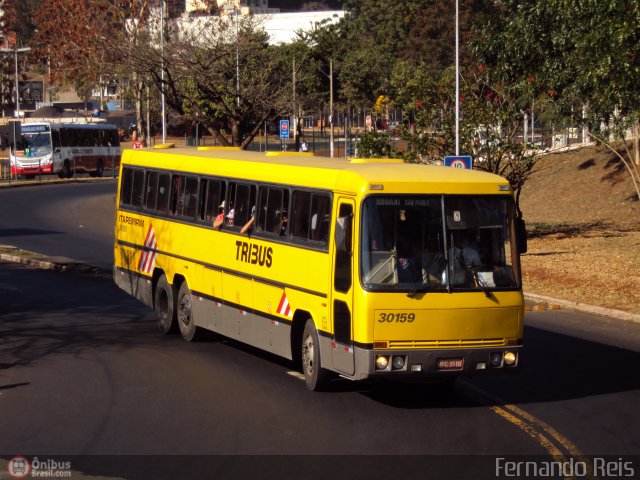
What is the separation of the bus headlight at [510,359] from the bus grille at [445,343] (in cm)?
16

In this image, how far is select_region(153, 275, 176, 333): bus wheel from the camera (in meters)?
17.9

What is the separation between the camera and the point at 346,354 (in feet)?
40.8

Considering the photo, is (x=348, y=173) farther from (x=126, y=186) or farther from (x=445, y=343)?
(x=126, y=186)

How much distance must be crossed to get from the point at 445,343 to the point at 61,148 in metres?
60.3

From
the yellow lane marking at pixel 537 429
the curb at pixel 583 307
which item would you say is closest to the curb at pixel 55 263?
the curb at pixel 583 307

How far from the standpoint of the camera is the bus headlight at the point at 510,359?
12.5 m

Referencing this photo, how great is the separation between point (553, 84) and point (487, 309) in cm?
1705

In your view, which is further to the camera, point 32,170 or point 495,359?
point 32,170

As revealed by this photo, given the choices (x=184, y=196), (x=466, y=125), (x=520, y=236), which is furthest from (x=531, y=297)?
(x=466, y=125)

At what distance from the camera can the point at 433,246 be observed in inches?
487

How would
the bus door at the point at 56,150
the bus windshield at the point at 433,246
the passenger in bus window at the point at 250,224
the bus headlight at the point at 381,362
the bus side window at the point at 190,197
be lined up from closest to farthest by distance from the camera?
the bus headlight at the point at 381,362 → the bus windshield at the point at 433,246 → the passenger in bus window at the point at 250,224 → the bus side window at the point at 190,197 → the bus door at the point at 56,150

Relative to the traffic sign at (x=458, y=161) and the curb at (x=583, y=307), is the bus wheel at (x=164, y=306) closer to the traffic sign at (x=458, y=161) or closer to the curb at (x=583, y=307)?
the curb at (x=583, y=307)

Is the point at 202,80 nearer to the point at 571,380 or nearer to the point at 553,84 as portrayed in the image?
the point at 553,84

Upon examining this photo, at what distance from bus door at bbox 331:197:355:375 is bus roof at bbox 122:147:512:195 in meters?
0.42
